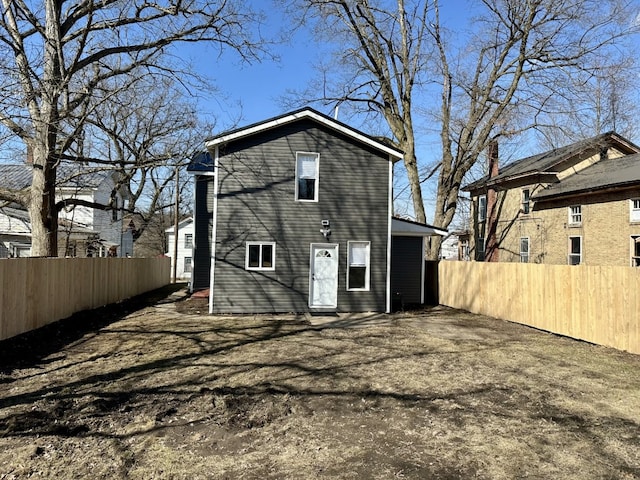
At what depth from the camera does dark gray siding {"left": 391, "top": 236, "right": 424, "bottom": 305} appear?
16.7 m

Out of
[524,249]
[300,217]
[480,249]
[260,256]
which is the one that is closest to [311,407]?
[260,256]

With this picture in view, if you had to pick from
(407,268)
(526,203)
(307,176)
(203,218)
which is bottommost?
(407,268)

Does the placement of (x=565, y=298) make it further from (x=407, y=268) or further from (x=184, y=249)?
(x=184, y=249)

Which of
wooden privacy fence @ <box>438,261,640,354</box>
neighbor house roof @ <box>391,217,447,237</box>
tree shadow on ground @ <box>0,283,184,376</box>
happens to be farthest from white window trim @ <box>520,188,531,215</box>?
tree shadow on ground @ <box>0,283,184,376</box>

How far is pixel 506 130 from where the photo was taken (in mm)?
22031

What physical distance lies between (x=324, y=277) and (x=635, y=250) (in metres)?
13.2

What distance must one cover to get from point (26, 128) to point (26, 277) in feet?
13.9

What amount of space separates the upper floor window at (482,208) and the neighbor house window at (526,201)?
158 inches

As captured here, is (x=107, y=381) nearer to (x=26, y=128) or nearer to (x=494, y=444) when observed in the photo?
(x=494, y=444)

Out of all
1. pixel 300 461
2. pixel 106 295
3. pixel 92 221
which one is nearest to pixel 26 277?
pixel 106 295

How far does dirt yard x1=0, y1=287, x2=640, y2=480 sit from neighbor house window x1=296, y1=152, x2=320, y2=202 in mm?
5154

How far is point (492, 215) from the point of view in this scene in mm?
27500

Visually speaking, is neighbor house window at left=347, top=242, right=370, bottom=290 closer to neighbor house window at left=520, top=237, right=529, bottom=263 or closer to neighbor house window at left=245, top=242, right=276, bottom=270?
neighbor house window at left=245, top=242, right=276, bottom=270

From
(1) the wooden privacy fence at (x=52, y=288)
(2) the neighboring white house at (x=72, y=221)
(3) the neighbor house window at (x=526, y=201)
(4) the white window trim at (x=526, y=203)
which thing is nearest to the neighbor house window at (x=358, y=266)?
(1) the wooden privacy fence at (x=52, y=288)
